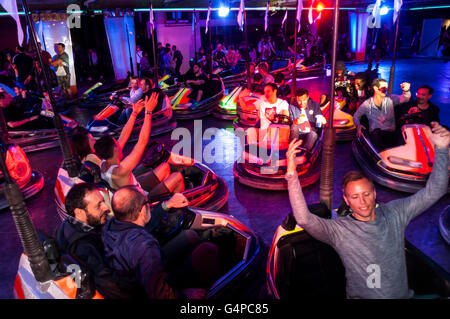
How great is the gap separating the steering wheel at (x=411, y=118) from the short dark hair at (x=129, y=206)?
2.79 m

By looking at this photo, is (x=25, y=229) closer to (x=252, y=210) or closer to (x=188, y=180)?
(x=188, y=180)

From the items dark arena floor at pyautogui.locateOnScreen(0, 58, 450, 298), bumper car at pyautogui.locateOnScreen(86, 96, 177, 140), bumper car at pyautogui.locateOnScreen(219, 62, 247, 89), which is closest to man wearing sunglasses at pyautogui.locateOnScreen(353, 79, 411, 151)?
dark arena floor at pyautogui.locateOnScreen(0, 58, 450, 298)

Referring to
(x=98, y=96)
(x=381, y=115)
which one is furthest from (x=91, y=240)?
(x=98, y=96)

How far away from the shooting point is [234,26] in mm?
16531

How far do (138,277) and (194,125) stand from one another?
447 centimetres

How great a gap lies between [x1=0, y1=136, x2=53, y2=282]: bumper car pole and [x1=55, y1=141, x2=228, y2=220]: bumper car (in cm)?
125

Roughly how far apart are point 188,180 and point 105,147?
0.95 meters

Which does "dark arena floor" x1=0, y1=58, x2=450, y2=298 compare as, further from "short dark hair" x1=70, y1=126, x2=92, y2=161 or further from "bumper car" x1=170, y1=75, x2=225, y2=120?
"bumper car" x1=170, y1=75, x2=225, y2=120

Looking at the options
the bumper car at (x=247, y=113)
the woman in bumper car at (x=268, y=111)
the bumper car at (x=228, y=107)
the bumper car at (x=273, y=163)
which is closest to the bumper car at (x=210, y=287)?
the bumper car at (x=273, y=163)

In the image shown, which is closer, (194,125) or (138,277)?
(138,277)

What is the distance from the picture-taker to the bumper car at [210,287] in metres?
1.13

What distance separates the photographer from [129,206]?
1316 millimetres
